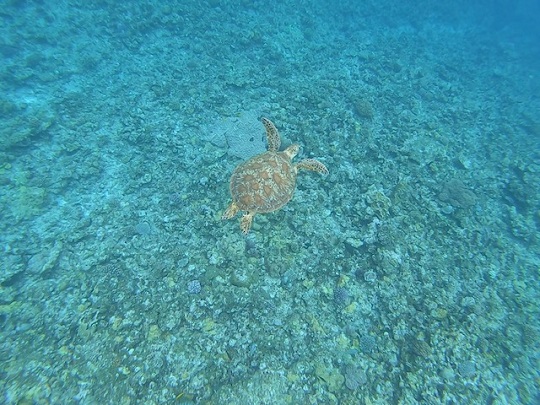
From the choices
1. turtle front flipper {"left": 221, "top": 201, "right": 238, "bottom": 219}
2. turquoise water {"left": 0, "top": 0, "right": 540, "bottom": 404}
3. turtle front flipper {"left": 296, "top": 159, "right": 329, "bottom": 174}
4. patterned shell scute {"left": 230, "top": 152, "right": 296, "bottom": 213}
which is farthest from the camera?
turtle front flipper {"left": 296, "top": 159, "right": 329, "bottom": 174}

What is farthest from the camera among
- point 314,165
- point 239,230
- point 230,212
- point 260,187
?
point 314,165

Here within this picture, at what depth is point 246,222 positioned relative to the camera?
5262mm

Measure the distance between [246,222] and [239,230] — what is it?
397 mm

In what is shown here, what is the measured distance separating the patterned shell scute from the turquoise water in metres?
0.59

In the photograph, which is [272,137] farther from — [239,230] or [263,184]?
[239,230]

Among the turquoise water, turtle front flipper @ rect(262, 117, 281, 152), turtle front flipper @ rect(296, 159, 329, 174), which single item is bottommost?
the turquoise water

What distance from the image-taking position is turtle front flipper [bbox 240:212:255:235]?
5227mm

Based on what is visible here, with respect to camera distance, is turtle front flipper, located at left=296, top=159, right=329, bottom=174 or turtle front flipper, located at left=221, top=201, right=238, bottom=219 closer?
turtle front flipper, located at left=221, top=201, right=238, bottom=219

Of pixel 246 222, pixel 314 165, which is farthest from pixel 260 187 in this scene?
pixel 314 165

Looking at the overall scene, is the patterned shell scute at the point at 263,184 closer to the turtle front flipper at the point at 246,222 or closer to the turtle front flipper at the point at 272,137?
the turtle front flipper at the point at 246,222

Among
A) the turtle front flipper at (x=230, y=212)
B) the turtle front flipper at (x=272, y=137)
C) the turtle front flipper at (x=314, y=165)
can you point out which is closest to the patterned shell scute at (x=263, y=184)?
the turtle front flipper at (x=230, y=212)

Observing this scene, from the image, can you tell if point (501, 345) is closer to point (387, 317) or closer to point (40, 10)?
point (387, 317)

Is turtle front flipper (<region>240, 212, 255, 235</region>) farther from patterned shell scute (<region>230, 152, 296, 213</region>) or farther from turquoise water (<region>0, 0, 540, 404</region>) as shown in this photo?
turquoise water (<region>0, 0, 540, 404</region>)

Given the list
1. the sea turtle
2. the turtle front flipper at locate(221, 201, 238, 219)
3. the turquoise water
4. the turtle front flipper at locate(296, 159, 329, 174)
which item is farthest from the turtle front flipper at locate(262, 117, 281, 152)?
the turtle front flipper at locate(221, 201, 238, 219)
